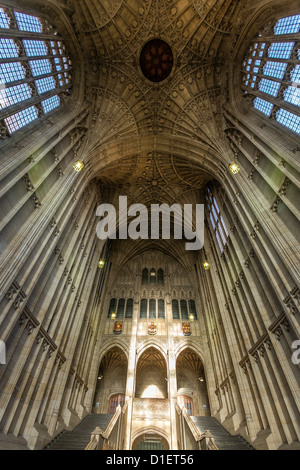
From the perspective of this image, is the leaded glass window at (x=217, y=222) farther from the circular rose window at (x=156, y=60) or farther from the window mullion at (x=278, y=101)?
the circular rose window at (x=156, y=60)

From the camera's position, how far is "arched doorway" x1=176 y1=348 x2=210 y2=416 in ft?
85.0

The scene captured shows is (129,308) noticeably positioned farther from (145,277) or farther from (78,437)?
(78,437)

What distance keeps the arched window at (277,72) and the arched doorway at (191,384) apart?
21.9 meters

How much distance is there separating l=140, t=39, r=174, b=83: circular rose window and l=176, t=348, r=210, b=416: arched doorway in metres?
25.2

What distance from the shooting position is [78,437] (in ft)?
44.0

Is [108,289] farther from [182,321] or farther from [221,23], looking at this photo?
[221,23]

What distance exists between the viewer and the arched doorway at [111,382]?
1026 inches

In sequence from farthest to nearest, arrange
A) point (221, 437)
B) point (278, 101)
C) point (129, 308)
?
point (129, 308), point (221, 437), point (278, 101)

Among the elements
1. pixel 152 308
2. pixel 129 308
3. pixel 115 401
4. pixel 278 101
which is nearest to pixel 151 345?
pixel 152 308

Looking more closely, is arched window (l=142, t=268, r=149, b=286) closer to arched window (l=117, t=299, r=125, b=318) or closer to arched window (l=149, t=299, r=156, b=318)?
arched window (l=149, t=299, r=156, b=318)

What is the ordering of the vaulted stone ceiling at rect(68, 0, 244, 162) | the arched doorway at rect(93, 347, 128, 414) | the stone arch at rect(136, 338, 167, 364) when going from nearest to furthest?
1. the vaulted stone ceiling at rect(68, 0, 244, 162)
2. the stone arch at rect(136, 338, 167, 364)
3. the arched doorway at rect(93, 347, 128, 414)

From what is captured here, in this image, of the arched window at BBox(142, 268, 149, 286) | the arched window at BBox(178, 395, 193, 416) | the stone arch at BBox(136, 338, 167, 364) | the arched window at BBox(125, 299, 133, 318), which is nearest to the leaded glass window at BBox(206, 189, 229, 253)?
the stone arch at BBox(136, 338, 167, 364)

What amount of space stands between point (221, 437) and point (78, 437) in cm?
852
